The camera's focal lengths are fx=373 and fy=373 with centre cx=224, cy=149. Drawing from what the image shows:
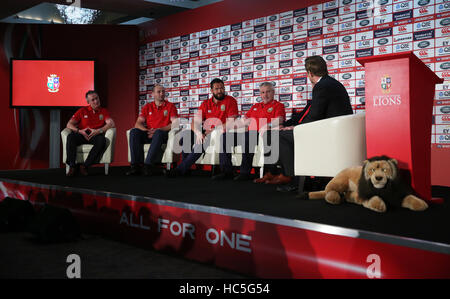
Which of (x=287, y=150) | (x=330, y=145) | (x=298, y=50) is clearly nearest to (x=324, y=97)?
(x=330, y=145)

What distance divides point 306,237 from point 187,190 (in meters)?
1.48

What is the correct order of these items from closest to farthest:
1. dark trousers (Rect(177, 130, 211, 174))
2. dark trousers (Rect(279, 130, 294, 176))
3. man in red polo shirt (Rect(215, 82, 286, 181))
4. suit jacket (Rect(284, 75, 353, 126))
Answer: suit jacket (Rect(284, 75, 353, 126))
dark trousers (Rect(279, 130, 294, 176))
man in red polo shirt (Rect(215, 82, 286, 181))
dark trousers (Rect(177, 130, 211, 174))

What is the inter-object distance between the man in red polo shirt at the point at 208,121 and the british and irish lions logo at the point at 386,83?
2.37 m

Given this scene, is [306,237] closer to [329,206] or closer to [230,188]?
[329,206]

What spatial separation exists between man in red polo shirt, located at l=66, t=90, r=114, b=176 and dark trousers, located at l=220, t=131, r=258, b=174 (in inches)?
61.8

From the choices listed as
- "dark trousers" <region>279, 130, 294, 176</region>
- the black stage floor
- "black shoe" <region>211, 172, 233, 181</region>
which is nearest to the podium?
the black stage floor

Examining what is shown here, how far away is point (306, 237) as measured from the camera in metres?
1.66

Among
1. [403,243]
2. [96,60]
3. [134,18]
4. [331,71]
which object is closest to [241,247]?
[403,243]

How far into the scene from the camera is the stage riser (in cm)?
141

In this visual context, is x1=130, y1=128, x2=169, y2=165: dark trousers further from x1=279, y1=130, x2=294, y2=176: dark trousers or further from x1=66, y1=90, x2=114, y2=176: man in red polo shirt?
x1=279, y1=130, x2=294, y2=176: dark trousers

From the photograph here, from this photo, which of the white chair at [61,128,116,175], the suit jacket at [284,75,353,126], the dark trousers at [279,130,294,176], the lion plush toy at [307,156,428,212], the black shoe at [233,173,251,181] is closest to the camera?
the lion plush toy at [307,156,428,212]

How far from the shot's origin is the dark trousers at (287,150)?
9.78ft

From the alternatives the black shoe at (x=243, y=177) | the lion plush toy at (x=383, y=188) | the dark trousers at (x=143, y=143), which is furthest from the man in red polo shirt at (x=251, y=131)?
the lion plush toy at (x=383, y=188)

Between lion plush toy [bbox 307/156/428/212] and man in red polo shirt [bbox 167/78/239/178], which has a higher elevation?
man in red polo shirt [bbox 167/78/239/178]
